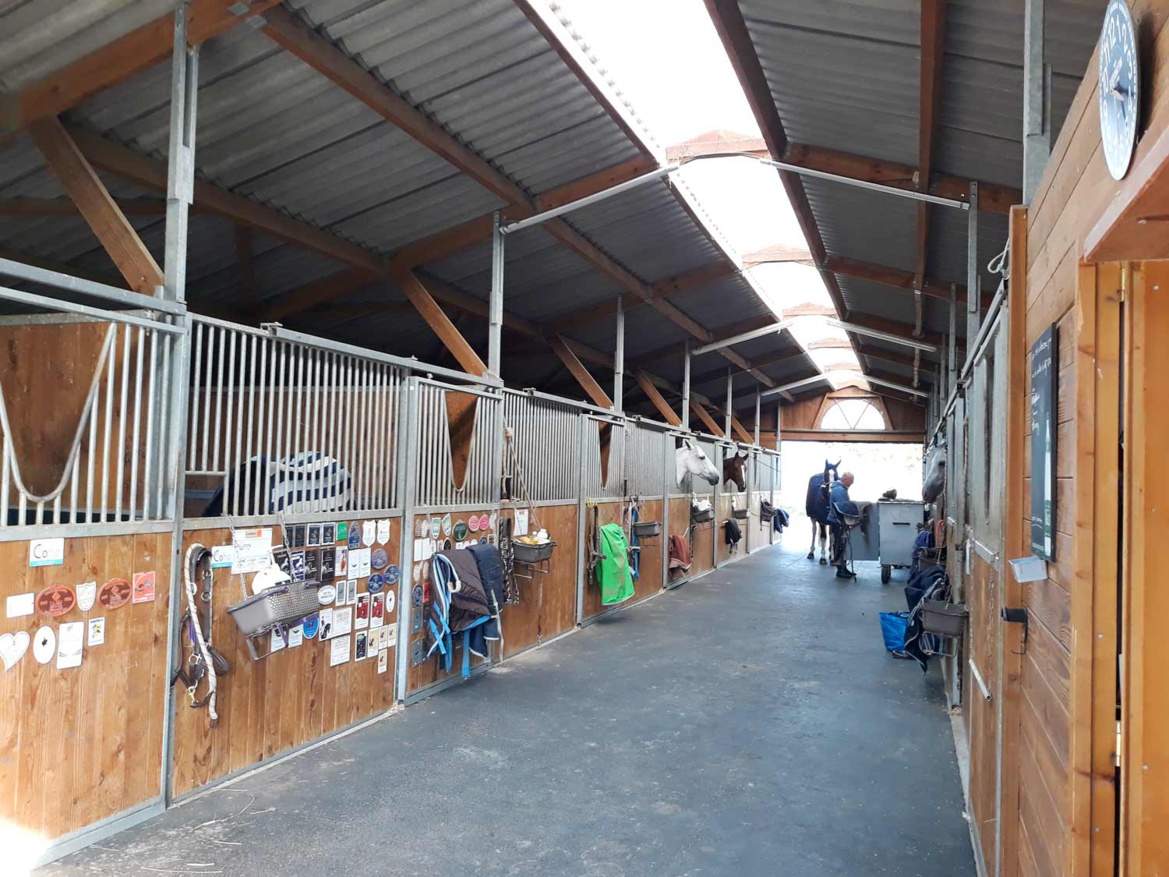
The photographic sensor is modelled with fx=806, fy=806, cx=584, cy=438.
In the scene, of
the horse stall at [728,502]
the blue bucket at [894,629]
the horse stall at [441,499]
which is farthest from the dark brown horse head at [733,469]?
the horse stall at [441,499]

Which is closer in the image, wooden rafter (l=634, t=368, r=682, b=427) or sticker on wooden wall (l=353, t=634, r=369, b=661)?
sticker on wooden wall (l=353, t=634, r=369, b=661)

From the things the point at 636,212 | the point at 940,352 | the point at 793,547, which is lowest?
the point at 793,547

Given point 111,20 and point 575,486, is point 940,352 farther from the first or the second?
point 111,20

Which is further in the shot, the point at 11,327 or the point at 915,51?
the point at 915,51

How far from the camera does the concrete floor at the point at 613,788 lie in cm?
277

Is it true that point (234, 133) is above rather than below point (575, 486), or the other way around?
above

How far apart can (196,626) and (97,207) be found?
1.82m

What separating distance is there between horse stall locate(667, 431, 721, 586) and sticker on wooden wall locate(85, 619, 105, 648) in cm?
708

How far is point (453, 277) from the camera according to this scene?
745 centimetres

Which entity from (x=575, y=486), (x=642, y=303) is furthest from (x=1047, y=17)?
(x=642, y=303)

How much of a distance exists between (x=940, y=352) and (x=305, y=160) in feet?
26.8

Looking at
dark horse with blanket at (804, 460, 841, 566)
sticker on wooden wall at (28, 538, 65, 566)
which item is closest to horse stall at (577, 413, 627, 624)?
dark horse with blanket at (804, 460, 841, 566)

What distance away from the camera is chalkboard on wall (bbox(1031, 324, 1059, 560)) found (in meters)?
1.78

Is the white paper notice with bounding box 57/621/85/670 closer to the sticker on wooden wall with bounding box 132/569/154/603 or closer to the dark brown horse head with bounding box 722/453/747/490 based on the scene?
the sticker on wooden wall with bounding box 132/569/154/603
